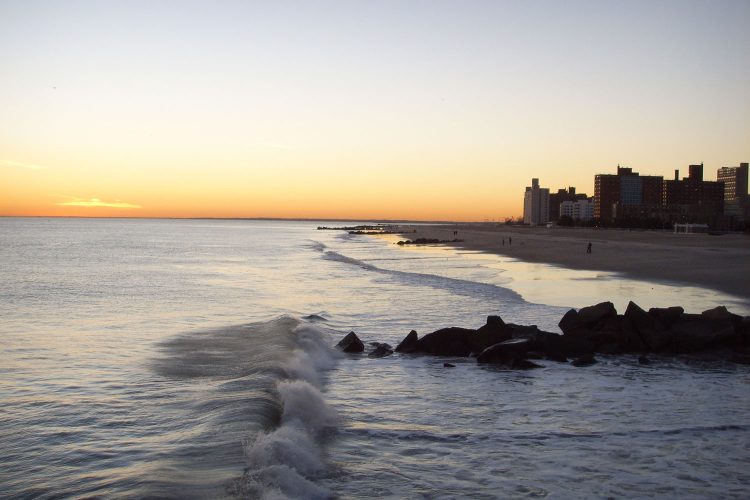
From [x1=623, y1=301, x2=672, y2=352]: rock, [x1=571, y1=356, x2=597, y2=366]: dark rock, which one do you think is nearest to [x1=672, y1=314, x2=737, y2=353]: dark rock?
[x1=623, y1=301, x2=672, y2=352]: rock

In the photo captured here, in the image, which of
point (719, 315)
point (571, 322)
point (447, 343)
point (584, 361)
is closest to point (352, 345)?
point (447, 343)

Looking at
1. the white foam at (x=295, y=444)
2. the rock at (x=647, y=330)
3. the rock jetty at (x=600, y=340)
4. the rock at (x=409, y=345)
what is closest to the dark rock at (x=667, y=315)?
the rock jetty at (x=600, y=340)

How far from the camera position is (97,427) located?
8.91 metres

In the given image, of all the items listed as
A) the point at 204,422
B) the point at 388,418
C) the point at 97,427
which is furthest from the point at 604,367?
the point at 97,427

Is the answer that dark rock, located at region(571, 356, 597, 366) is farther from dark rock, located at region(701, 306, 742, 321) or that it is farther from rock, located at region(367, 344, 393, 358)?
rock, located at region(367, 344, 393, 358)

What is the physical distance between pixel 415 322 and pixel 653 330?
6.90 meters

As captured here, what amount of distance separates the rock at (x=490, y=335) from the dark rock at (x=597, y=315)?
7.58 ft

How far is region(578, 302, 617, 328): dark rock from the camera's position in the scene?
1542cm

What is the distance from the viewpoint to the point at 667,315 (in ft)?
51.4

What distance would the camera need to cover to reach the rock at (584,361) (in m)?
13.4

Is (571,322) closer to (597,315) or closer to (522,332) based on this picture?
(597,315)

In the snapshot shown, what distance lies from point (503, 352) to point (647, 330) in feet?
13.1

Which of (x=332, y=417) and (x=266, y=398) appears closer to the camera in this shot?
(x=332, y=417)

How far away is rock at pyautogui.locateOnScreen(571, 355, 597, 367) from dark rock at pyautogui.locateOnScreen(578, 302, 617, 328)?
191 cm
